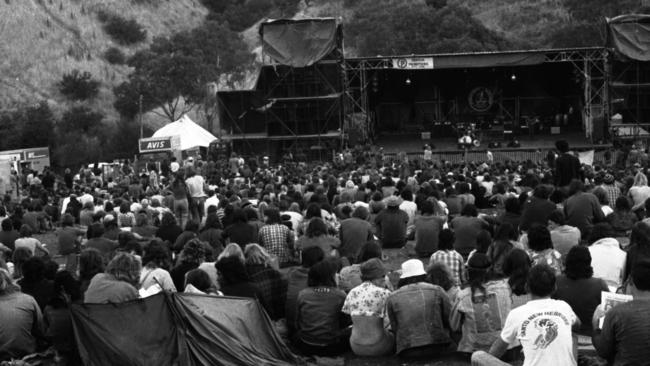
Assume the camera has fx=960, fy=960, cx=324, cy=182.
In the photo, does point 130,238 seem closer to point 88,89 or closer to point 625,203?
point 625,203

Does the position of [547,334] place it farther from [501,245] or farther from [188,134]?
[188,134]

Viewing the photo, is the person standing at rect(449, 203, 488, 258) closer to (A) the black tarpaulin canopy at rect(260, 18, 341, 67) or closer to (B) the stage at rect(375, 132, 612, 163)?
(B) the stage at rect(375, 132, 612, 163)

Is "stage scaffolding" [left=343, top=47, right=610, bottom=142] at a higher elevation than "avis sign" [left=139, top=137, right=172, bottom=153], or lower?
higher

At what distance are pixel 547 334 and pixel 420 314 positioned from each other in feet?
7.17

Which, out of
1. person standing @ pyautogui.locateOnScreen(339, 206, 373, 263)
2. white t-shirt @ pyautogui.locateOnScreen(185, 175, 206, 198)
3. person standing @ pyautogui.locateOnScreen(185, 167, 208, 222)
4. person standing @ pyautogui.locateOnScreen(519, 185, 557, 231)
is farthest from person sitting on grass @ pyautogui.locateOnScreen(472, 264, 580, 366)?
white t-shirt @ pyautogui.locateOnScreen(185, 175, 206, 198)

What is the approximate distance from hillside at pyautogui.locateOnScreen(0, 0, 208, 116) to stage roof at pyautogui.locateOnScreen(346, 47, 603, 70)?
2705 centimetres

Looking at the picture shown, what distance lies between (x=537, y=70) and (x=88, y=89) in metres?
29.0

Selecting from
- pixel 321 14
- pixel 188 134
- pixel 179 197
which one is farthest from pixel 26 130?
pixel 179 197

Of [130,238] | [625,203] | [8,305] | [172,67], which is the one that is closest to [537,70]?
[172,67]

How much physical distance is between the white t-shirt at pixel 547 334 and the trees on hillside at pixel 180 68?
4572cm

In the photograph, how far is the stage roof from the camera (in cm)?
3238

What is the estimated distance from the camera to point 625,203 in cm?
1234

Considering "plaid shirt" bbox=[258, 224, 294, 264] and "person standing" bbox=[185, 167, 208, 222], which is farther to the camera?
"person standing" bbox=[185, 167, 208, 222]

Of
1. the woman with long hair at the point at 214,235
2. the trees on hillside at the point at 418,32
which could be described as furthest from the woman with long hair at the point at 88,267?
the trees on hillside at the point at 418,32
